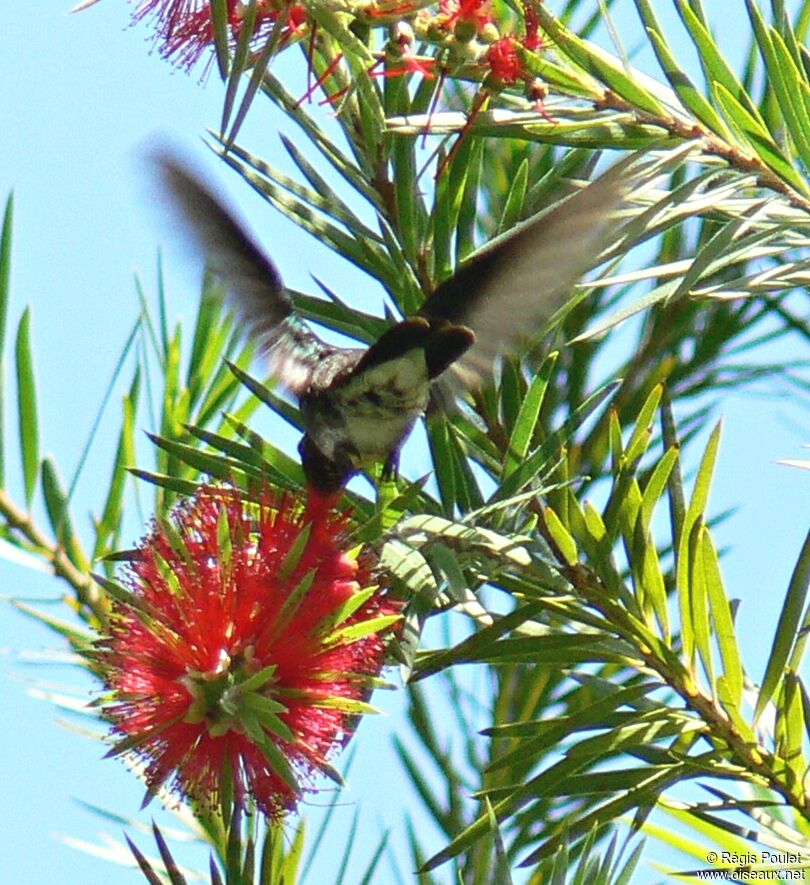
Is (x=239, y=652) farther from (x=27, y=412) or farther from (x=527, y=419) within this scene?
(x=27, y=412)

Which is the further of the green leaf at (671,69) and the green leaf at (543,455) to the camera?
the green leaf at (543,455)

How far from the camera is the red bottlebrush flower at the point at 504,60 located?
72 cm

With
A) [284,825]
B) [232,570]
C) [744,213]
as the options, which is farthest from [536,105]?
[284,825]

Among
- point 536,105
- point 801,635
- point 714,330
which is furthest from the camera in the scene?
point 714,330

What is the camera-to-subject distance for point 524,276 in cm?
90

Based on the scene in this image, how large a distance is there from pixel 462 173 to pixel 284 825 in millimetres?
402

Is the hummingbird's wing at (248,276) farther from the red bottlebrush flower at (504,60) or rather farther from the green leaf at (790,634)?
the green leaf at (790,634)

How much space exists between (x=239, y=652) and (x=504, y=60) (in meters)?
0.33

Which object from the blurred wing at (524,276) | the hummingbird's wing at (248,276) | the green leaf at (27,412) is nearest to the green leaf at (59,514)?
the green leaf at (27,412)

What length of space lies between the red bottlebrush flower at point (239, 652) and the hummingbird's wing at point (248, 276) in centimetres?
21

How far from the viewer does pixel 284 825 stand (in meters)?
0.89

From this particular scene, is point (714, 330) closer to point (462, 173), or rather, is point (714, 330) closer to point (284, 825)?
point (462, 173)

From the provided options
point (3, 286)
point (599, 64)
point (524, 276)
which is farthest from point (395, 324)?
point (3, 286)

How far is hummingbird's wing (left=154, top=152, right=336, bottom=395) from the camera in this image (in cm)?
94
